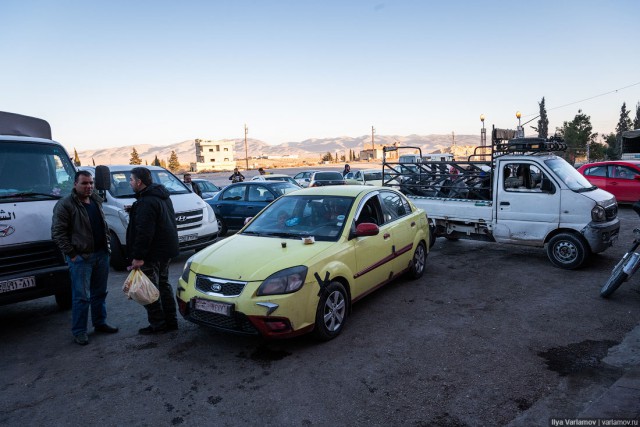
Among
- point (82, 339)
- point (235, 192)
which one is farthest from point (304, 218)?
point (235, 192)

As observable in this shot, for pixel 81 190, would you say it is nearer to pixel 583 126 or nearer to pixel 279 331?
pixel 279 331

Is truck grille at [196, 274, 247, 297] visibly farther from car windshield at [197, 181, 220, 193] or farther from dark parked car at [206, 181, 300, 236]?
car windshield at [197, 181, 220, 193]

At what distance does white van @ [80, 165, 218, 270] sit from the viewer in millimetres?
7973

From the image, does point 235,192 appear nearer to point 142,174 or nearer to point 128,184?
point 128,184

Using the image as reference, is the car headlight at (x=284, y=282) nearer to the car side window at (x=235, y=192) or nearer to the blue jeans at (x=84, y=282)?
the blue jeans at (x=84, y=282)

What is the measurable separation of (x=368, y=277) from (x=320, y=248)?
93 centimetres

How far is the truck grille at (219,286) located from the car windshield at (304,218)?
42.3 inches

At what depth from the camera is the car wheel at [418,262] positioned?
259 inches

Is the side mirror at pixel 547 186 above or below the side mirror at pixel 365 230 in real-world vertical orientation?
above

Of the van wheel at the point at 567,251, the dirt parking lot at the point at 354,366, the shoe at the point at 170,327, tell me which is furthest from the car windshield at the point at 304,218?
the van wheel at the point at 567,251

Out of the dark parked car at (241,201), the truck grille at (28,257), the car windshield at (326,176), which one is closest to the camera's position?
the truck grille at (28,257)

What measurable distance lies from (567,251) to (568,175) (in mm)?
1343

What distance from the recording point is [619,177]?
532 inches

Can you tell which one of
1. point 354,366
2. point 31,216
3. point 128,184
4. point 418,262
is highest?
point 128,184
